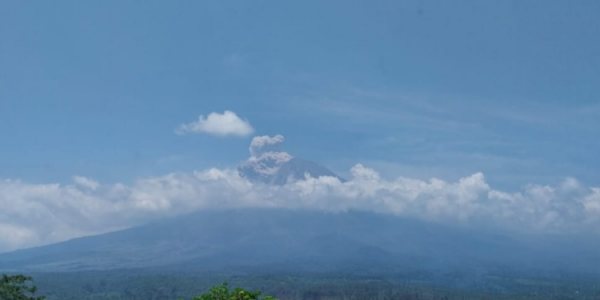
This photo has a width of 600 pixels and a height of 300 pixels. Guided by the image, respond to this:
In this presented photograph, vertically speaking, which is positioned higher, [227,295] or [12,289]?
[12,289]

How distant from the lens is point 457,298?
128 meters

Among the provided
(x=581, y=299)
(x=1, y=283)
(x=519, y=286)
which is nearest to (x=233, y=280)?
(x=581, y=299)

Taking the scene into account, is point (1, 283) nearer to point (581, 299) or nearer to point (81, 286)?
point (81, 286)

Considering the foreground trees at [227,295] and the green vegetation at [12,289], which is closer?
the foreground trees at [227,295]

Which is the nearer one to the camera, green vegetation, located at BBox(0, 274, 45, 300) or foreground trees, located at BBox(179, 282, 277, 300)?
foreground trees, located at BBox(179, 282, 277, 300)

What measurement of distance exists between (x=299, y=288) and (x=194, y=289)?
22.3 meters

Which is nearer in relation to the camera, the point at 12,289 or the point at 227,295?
the point at 227,295

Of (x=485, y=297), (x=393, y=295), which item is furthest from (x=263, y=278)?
(x=485, y=297)

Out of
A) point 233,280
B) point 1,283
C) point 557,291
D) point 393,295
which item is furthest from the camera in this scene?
point 557,291

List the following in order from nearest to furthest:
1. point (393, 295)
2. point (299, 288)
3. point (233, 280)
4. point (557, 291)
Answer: point (393, 295) → point (299, 288) → point (233, 280) → point (557, 291)

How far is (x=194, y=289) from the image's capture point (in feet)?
419

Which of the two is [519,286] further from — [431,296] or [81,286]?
[81,286]

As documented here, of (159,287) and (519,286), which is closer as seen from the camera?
(159,287)

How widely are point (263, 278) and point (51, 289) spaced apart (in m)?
49.8
